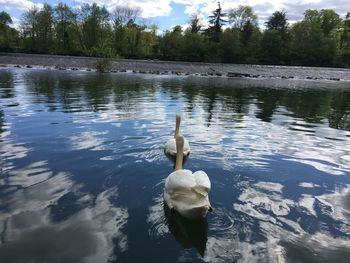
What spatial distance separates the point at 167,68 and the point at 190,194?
59.8 metres

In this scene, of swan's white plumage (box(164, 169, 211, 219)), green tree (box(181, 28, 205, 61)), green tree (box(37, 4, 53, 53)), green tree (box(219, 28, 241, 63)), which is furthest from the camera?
green tree (box(37, 4, 53, 53))

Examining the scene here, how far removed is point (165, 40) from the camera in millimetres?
96438

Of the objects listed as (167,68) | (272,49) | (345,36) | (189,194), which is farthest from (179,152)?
(345,36)

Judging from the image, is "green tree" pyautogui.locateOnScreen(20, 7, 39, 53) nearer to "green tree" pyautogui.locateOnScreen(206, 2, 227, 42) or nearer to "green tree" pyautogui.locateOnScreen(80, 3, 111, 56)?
"green tree" pyautogui.locateOnScreen(80, 3, 111, 56)

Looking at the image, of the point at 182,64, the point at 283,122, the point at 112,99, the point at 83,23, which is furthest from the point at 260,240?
the point at 83,23

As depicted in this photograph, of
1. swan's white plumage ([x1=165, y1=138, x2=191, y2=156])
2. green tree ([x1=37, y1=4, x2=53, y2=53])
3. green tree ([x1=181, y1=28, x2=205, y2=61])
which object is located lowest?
swan's white plumage ([x1=165, y1=138, x2=191, y2=156])

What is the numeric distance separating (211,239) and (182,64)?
64.0 meters

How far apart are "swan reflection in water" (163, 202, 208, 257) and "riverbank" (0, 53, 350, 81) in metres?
52.8

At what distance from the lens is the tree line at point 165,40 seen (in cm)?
9062

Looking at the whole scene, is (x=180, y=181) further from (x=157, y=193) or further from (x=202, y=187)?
(x=157, y=193)

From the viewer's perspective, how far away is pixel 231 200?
6.90 metres

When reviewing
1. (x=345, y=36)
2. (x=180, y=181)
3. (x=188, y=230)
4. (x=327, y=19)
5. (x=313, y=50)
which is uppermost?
(x=327, y=19)

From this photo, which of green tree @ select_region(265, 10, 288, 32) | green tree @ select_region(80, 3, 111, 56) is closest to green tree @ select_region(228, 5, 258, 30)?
green tree @ select_region(265, 10, 288, 32)

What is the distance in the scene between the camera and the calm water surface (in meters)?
5.37
